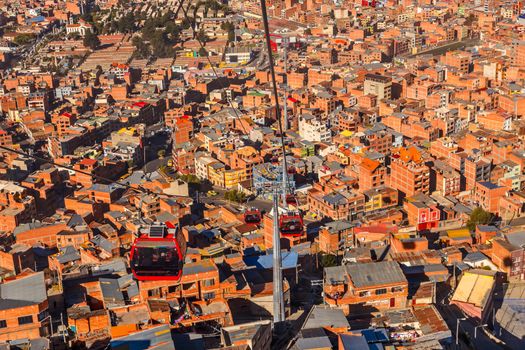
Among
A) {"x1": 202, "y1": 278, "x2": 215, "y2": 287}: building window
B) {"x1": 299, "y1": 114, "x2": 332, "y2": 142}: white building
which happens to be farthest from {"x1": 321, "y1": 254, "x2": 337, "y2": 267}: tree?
{"x1": 299, "y1": 114, "x2": 332, "y2": 142}: white building

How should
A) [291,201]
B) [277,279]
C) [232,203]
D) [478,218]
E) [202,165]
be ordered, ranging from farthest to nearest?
[202,165]
[232,203]
[478,218]
[291,201]
[277,279]

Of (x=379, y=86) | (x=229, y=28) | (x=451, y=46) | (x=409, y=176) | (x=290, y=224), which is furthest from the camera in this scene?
(x=229, y=28)

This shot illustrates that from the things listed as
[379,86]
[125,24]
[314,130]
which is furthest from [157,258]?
[125,24]

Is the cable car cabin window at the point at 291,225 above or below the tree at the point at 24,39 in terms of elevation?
above

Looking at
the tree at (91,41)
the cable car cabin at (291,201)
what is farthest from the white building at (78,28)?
the cable car cabin at (291,201)

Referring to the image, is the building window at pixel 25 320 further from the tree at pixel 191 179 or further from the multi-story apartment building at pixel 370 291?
the tree at pixel 191 179

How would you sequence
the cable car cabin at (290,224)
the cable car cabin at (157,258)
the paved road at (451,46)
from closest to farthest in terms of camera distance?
the cable car cabin at (157,258), the cable car cabin at (290,224), the paved road at (451,46)

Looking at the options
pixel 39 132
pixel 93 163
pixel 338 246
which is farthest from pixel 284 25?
pixel 338 246

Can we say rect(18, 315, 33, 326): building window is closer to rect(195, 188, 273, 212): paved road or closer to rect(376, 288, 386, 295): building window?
rect(376, 288, 386, 295): building window

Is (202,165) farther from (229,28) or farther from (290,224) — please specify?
(229,28)
